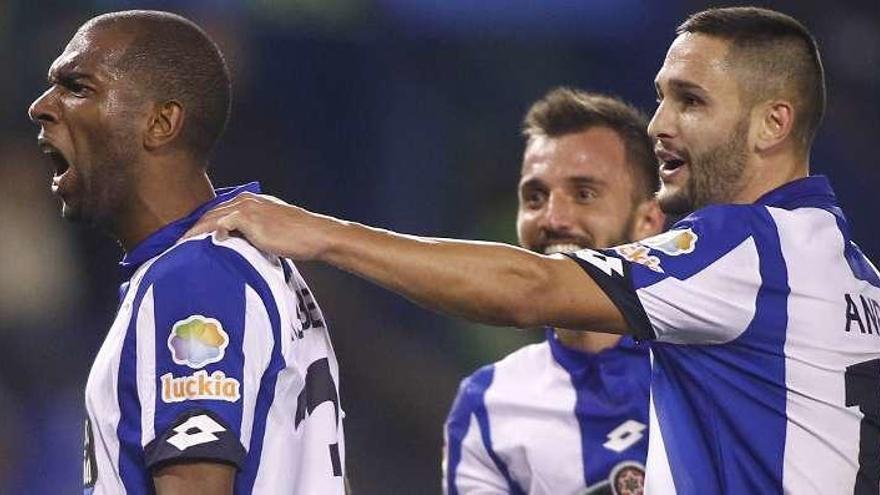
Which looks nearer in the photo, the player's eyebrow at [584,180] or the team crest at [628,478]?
the team crest at [628,478]

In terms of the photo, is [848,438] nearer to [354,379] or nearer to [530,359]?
[530,359]

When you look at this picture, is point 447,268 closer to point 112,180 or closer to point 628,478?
point 112,180

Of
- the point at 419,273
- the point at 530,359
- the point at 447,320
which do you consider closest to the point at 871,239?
the point at 447,320

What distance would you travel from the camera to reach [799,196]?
3.12m

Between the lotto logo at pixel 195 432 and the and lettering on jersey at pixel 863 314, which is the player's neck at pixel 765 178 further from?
the lotto logo at pixel 195 432

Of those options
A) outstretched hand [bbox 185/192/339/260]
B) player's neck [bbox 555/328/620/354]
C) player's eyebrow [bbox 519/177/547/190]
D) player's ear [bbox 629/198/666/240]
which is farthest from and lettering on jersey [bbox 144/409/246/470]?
player's ear [bbox 629/198/666/240]

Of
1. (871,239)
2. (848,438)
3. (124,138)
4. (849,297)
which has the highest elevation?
(871,239)

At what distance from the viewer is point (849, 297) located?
3.05m

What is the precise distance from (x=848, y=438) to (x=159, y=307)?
1414 millimetres

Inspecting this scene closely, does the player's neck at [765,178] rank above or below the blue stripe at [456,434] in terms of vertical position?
above

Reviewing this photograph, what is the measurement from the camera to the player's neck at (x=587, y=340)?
4.23 metres

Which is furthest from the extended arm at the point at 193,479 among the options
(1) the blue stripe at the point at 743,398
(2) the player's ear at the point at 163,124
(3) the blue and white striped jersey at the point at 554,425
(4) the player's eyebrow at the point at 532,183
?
(4) the player's eyebrow at the point at 532,183

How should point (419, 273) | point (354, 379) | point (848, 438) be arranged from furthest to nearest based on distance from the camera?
point (354, 379)
point (848, 438)
point (419, 273)

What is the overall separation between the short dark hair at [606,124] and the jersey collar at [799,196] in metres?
1.28
